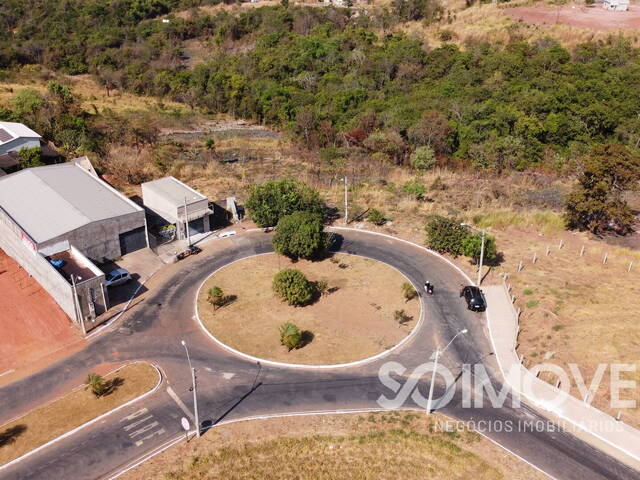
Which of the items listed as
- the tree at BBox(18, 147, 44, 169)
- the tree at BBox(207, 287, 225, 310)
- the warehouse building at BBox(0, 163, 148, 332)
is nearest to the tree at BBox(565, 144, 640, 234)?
the tree at BBox(207, 287, 225, 310)

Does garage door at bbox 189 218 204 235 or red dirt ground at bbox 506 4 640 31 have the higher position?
red dirt ground at bbox 506 4 640 31

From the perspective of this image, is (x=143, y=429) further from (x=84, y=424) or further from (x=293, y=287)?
(x=293, y=287)

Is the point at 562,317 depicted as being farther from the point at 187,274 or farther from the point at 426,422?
the point at 187,274

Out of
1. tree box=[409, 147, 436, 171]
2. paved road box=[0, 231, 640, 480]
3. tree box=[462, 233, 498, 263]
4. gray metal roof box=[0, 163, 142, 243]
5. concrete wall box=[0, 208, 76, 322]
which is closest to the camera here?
paved road box=[0, 231, 640, 480]

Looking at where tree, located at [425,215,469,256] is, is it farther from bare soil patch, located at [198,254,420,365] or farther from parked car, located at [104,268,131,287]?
parked car, located at [104,268,131,287]

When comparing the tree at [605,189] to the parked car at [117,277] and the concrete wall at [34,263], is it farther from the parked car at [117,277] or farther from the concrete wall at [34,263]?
the concrete wall at [34,263]
